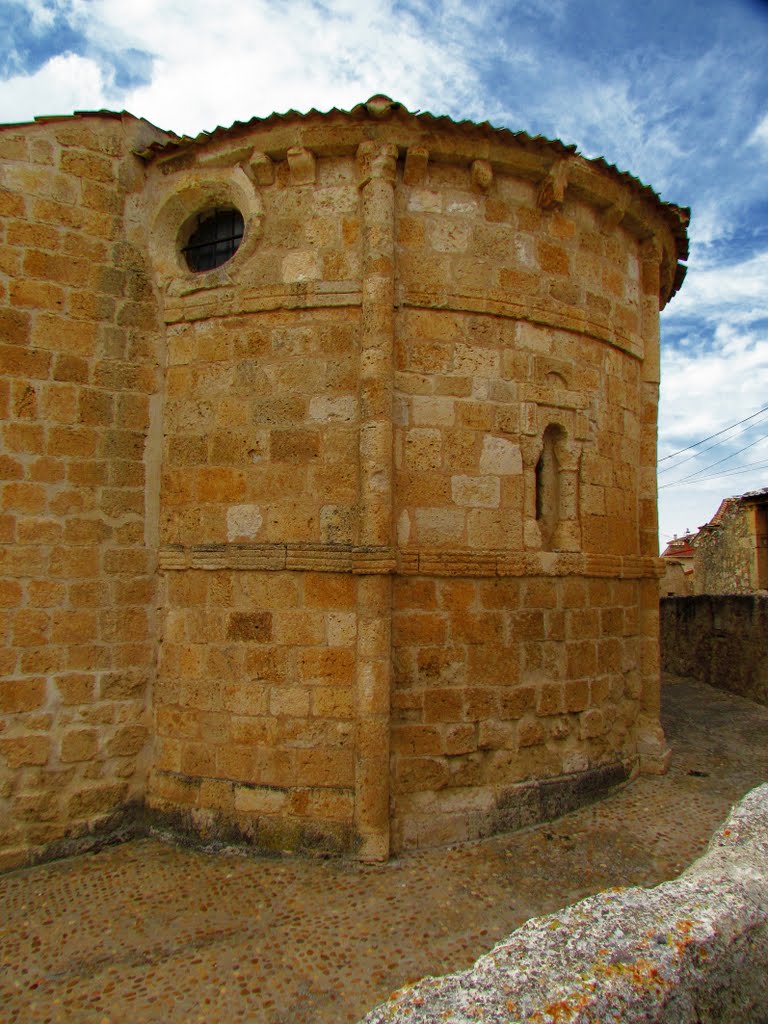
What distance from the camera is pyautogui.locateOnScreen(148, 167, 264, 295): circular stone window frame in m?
5.65

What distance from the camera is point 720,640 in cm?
1124

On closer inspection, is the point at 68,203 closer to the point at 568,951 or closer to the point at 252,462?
the point at 252,462

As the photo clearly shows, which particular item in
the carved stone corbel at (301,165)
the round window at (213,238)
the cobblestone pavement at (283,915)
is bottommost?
the cobblestone pavement at (283,915)

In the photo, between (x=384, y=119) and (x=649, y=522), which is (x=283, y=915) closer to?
(x=649, y=522)

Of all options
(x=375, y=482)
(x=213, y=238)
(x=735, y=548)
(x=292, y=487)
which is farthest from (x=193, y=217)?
(x=735, y=548)

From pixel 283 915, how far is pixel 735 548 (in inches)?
655

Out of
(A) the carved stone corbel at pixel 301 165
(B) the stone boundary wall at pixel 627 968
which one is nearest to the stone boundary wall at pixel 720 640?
(A) the carved stone corbel at pixel 301 165

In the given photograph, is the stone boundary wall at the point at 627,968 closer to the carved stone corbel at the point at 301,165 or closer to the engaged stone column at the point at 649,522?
the engaged stone column at the point at 649,522

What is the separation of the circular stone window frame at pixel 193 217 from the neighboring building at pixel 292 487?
29mm

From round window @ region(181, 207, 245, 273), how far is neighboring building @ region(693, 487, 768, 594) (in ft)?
47.9

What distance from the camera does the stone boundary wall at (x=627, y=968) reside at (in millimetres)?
1710

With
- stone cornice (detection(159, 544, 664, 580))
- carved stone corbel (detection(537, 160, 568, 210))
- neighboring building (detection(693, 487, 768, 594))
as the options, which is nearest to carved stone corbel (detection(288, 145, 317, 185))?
carved stone corbel (detection(537, 160, 568, 210))

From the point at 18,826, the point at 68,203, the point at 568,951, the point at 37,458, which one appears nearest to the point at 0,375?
the point at 37,458

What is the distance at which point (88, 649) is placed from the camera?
17.7 ft
